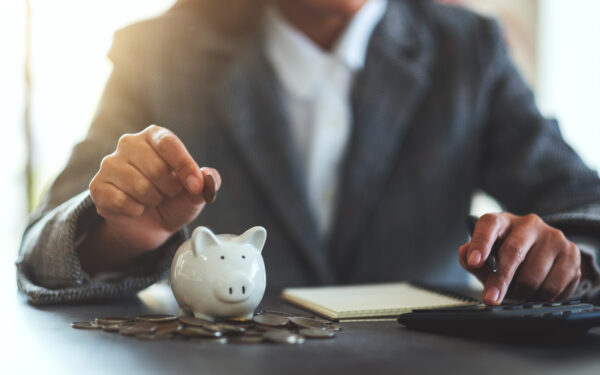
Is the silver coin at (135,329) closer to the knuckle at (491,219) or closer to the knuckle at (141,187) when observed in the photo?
the knuckle at (141,187)

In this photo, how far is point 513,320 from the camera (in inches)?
15.6

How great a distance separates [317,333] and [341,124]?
64 centimetres

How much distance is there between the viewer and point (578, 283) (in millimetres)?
569

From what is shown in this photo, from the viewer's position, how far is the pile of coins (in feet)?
1.30

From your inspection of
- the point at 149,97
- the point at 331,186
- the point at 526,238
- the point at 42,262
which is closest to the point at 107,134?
the point at 149,97

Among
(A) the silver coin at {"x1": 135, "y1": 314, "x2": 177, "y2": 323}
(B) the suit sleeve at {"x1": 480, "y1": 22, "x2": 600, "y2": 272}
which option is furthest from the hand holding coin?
(B) the suit sleeve at {"x1": 480, "y1": 22, "x2": 600, "y2": 272}

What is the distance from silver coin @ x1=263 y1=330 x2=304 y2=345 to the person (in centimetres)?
49

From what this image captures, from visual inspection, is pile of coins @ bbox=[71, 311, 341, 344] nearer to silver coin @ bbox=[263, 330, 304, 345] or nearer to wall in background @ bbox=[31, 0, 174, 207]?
silver coin @ bbox=[263, 330, 304, 345]

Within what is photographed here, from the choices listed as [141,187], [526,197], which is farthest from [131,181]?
[526,197]

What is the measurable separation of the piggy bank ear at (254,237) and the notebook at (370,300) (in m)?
0.10

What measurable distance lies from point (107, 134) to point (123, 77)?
0.51ft

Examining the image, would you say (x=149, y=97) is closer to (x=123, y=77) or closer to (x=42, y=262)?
(x=123, y=77)

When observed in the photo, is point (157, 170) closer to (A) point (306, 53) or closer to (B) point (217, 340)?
(B) point (217, 340)

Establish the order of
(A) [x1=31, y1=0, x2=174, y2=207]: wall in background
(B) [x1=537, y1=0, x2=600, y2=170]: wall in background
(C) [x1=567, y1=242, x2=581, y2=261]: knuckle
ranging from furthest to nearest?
(B) [x1=537, y1=0, x2=600, y2=170]: wall in background, (A) [x1=31, y1=0, x2=174, y2=207]: wall in background, (C) [x1=567, y1=242, x2=581, y2=261]: knuckle
